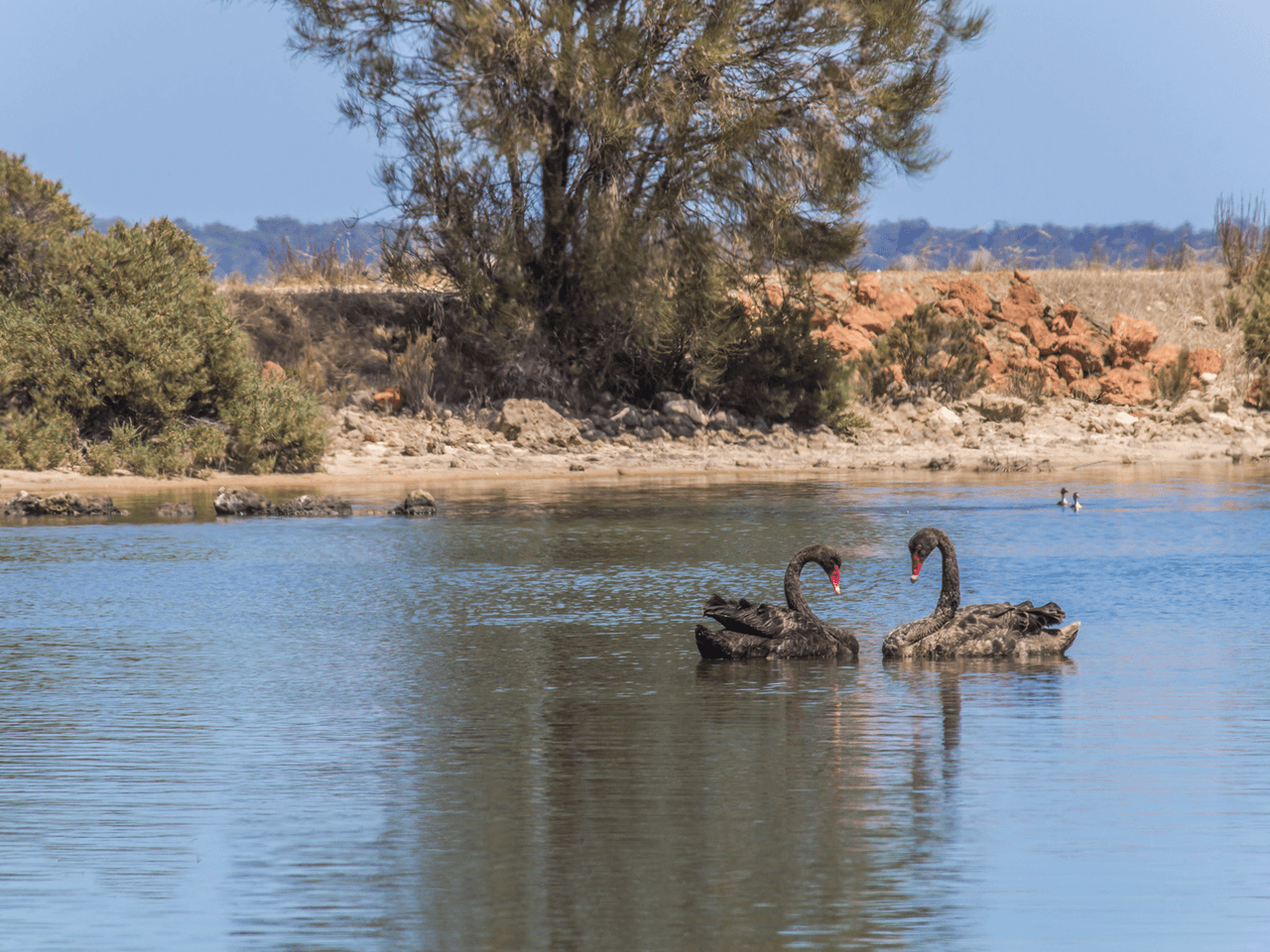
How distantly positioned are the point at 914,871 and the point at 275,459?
19222mm

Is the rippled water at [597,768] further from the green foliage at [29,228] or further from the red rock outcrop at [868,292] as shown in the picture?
the red rock outcrop at [868,292]

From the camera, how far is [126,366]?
21641 millimetres

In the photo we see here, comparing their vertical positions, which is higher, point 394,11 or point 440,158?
point 394,11

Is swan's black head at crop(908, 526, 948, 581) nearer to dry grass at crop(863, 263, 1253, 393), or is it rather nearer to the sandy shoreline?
the sandy shoreline

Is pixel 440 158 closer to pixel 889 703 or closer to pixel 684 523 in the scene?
pixel 684 523

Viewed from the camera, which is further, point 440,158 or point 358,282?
point 358,282

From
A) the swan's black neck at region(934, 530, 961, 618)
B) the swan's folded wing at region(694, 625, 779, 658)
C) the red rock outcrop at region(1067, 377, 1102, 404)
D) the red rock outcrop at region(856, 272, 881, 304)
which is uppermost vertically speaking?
the red rock outcrop at region(856, 272, 881, 304)

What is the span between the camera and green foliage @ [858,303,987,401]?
3070 cm

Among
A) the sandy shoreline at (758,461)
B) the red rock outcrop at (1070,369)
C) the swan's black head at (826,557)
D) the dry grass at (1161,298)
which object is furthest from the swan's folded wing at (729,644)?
the dry grass at (1161,298)

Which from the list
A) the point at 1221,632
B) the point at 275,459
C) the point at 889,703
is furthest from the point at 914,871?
the point at 275,459

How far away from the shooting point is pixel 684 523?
1689 centimetres

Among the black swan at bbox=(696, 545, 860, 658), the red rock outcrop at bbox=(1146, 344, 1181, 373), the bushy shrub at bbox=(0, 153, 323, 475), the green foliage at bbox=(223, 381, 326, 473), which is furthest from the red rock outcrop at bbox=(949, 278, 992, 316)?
the black swan at bbox=(696, 545, 860, 658)

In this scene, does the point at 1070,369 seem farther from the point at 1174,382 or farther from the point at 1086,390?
the point at 1174,382

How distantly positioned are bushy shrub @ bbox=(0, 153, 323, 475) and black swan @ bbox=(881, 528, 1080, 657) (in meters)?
15.1
